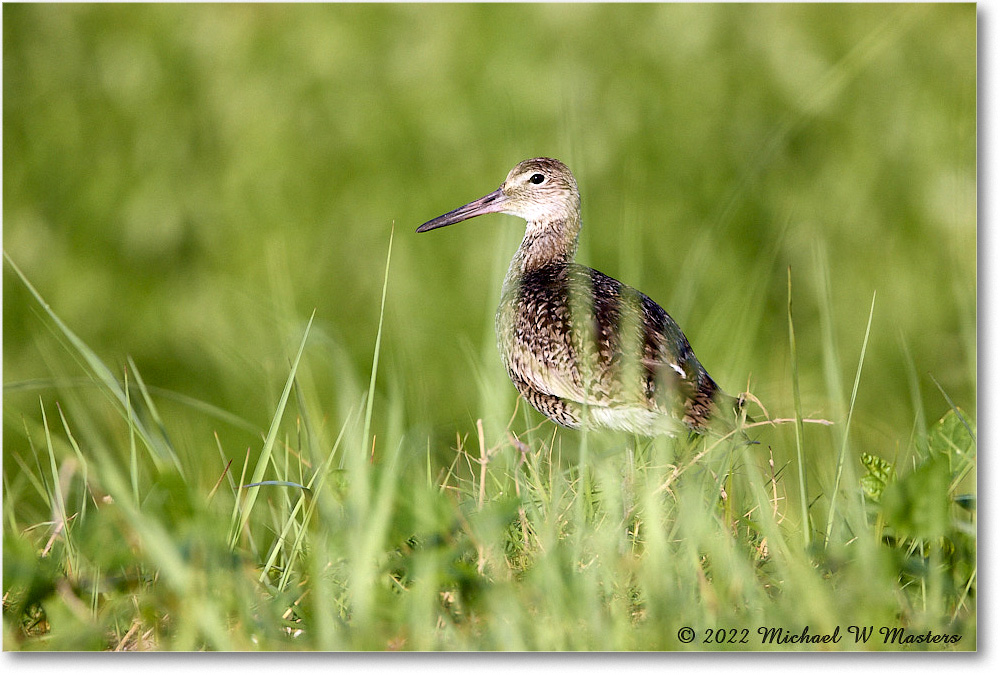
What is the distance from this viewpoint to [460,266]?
4.92 metres

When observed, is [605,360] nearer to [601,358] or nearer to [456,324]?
[601,358]

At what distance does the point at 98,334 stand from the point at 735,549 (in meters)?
3.18

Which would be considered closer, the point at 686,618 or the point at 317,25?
the point at 686,618

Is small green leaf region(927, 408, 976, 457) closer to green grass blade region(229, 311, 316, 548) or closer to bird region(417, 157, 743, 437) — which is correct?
bird region(417, 157, 743, 437)

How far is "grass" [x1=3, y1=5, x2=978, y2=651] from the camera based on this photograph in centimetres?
289

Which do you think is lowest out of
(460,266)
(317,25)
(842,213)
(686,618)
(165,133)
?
(686,618)

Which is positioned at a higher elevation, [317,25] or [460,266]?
[317,25]

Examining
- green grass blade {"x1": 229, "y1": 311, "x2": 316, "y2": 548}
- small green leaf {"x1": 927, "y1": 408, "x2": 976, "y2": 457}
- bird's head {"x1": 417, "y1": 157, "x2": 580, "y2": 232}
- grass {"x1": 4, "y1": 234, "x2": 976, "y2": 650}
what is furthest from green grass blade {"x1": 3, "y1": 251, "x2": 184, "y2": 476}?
small green leaf {"x1": 927, "y1": 408, "x2": 976, "y2": 457}

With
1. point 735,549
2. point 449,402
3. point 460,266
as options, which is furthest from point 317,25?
point 735,549

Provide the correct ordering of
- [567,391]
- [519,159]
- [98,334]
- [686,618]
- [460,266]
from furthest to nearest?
[460,266] → [98,334] → [519,159] → [567,391] → [686,618]

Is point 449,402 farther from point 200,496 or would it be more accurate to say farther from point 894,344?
point 894,344

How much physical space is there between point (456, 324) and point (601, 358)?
1363 millimetres

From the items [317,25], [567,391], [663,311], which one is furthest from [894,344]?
[317,25]

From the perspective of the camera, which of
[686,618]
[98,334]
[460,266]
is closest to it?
[686,618]
